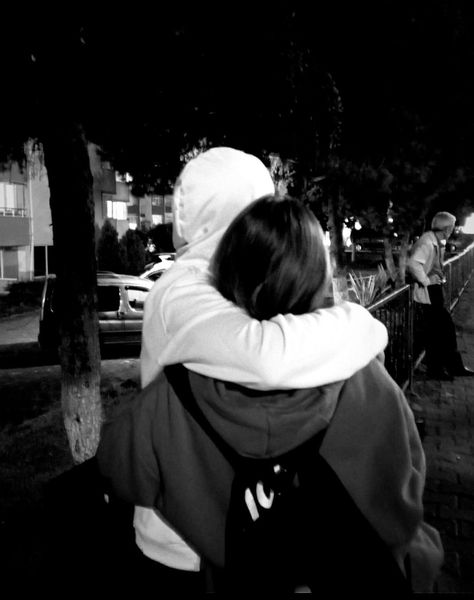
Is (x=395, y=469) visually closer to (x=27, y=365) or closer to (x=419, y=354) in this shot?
(x=419, y=354)

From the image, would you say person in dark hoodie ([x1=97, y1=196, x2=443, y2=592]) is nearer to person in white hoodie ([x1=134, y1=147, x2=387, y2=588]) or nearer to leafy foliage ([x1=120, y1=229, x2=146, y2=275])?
person in white hoodie ([x1=134, y1=147, x2=387, y2=588])

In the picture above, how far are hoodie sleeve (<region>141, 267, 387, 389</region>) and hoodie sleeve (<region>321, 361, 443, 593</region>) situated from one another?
0.29 feet

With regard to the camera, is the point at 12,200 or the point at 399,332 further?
the point at 12,200

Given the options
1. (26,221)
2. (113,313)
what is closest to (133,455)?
(113,313)

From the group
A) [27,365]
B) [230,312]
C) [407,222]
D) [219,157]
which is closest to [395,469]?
[230,312]

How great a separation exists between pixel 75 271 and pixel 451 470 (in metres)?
2.99

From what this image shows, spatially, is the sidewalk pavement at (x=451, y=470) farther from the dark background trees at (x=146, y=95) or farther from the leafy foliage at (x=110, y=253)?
the leafy foliage at (x=110, y=253)

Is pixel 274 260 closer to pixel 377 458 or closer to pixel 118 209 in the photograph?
pixel 377 458

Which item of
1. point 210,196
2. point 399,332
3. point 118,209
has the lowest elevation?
point 399,332

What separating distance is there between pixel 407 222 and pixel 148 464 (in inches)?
778

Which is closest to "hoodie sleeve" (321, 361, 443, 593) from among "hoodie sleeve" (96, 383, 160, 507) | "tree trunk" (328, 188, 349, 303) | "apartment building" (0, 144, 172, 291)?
"hoodie sleeve" (96, 383, 160, 507)

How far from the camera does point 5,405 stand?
773cm

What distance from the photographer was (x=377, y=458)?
4.50ft

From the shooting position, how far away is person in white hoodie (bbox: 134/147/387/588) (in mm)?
1303
